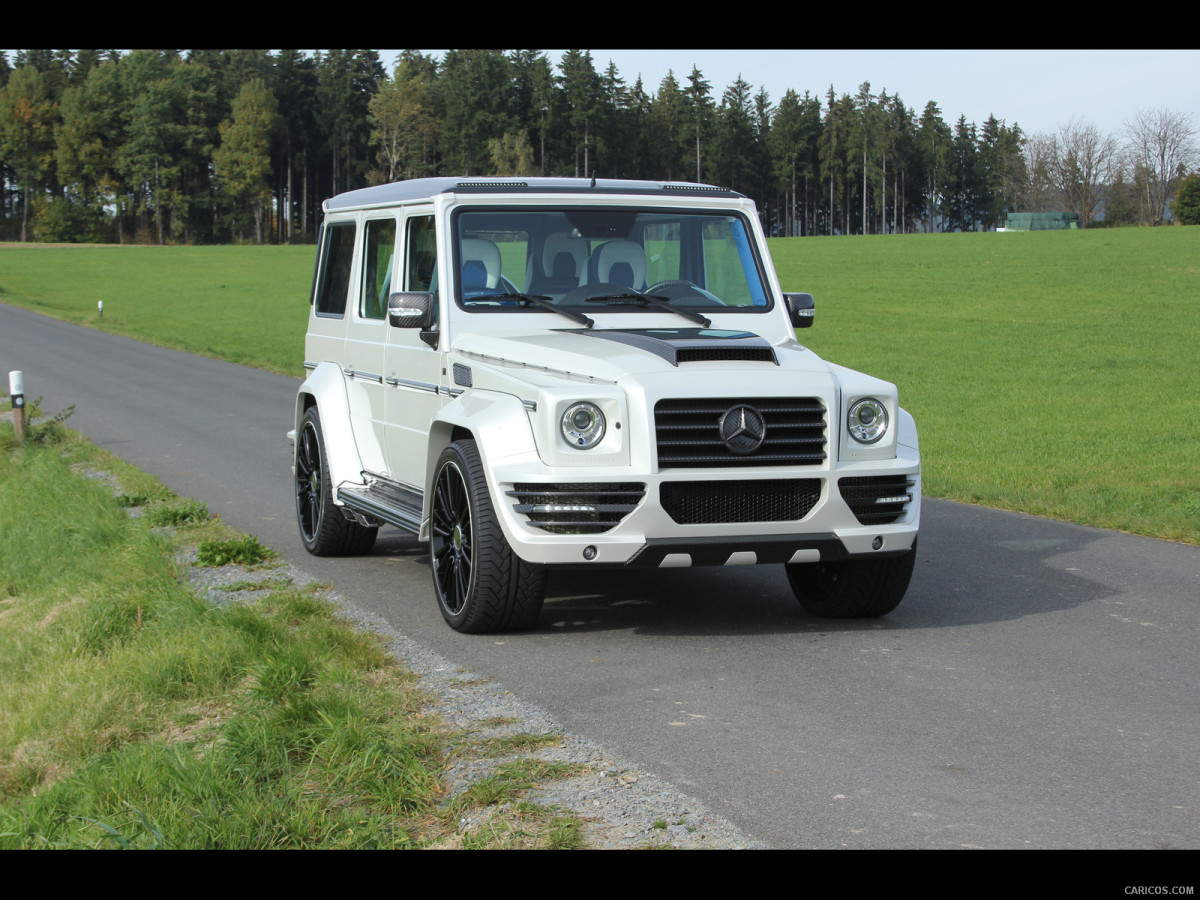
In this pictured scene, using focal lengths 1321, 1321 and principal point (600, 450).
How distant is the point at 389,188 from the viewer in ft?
27.6

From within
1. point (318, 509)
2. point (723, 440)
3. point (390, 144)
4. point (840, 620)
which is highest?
point (390, 144)

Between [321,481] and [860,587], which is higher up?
[321,481]

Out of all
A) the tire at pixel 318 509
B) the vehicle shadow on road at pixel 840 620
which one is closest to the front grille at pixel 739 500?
the vehicle shadow on road at pixel 840 620

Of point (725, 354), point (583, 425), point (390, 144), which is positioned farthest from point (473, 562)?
point (390, 144)

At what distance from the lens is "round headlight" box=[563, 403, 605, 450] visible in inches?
238

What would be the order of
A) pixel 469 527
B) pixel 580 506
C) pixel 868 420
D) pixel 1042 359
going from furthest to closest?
pixel 1042 359 < pixel 469 527 < pixel 868 420 < pixel 580 506

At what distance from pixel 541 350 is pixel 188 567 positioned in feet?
10.4

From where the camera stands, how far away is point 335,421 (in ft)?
28.5

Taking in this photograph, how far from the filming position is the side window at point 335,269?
8.99m

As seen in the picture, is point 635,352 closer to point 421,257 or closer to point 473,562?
point 473,562

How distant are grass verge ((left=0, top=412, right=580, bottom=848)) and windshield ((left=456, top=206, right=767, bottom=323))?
2.06 metres

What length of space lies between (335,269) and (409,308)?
97.5 inches

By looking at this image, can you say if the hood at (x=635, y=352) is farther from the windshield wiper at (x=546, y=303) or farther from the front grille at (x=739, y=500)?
the front grille at (x=739, y=500)

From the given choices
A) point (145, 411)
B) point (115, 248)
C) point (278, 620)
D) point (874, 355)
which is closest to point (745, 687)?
point (278, 620)
